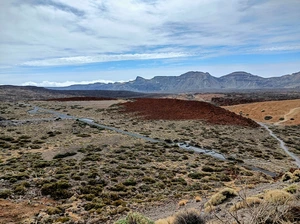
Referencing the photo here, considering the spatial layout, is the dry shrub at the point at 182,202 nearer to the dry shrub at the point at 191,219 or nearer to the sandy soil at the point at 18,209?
the dry shrub at the point at 191,219

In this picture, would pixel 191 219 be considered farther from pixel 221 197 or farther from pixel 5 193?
pixel 5 193

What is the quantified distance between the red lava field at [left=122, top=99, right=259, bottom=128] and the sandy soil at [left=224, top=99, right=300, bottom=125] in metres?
11.5

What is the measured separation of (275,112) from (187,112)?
81.8ft

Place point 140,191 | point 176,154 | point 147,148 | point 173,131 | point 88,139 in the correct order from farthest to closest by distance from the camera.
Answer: point 173,131, point 88,139, point 147,148, point 176,154, point 140,191

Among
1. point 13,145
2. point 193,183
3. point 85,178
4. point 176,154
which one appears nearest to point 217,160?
point 176,154

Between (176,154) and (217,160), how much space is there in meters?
4.38

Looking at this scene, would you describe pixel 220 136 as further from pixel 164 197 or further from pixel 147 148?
pixel 164 197

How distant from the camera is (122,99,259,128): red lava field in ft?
157

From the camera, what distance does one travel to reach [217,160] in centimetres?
2591

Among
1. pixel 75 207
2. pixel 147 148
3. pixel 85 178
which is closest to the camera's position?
pixel 75 207

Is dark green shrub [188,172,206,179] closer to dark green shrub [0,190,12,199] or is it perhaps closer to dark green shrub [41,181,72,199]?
dark green shrub [41,181,72,199]

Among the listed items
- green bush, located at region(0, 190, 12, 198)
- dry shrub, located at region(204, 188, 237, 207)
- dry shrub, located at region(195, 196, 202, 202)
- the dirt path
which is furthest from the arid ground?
the dirt path

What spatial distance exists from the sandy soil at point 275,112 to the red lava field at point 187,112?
11533mm

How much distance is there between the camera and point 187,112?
54.2 metres
